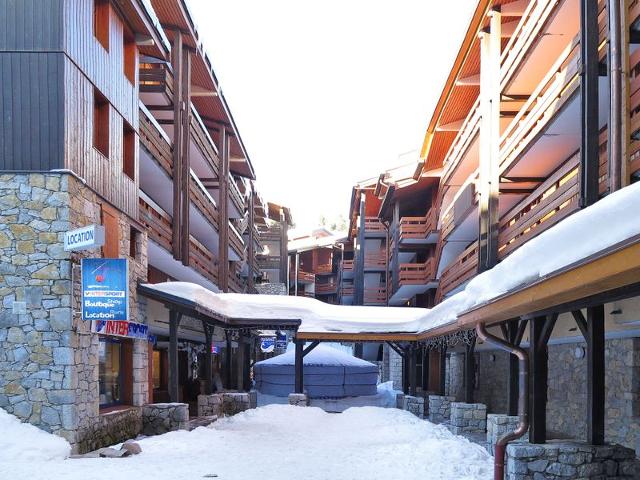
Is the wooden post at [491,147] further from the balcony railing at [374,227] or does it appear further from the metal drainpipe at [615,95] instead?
the balcony railing at [374,227]

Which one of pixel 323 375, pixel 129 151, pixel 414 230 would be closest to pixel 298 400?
pixel 323 375

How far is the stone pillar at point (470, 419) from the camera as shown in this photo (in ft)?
48.8

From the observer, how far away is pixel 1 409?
32.0ft

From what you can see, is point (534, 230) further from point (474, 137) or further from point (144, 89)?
point (144, 89)

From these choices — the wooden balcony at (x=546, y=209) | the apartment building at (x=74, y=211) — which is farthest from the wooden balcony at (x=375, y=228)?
the apartment building at (x=74, y=211)

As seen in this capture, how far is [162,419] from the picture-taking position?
13320mm

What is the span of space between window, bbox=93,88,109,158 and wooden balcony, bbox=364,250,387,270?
3052 centimetres

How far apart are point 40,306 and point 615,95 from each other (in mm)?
9486

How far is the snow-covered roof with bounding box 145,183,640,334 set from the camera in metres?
4.59

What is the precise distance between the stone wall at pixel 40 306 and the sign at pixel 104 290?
9.5 inches

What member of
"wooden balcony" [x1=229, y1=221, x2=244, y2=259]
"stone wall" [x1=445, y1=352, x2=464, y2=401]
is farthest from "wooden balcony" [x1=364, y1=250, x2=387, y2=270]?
"stone wall" [x1=445, y1=352, x2=464, y2=401]

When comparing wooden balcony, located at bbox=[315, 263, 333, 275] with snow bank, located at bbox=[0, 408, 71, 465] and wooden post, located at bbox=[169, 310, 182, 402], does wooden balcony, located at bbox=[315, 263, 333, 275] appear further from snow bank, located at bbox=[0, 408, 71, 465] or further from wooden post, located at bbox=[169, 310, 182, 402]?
snow bank, located at bbox=[0, 408, 71, 465]

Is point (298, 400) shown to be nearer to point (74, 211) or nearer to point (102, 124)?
point (102, 124)

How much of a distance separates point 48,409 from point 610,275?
8.63 m
